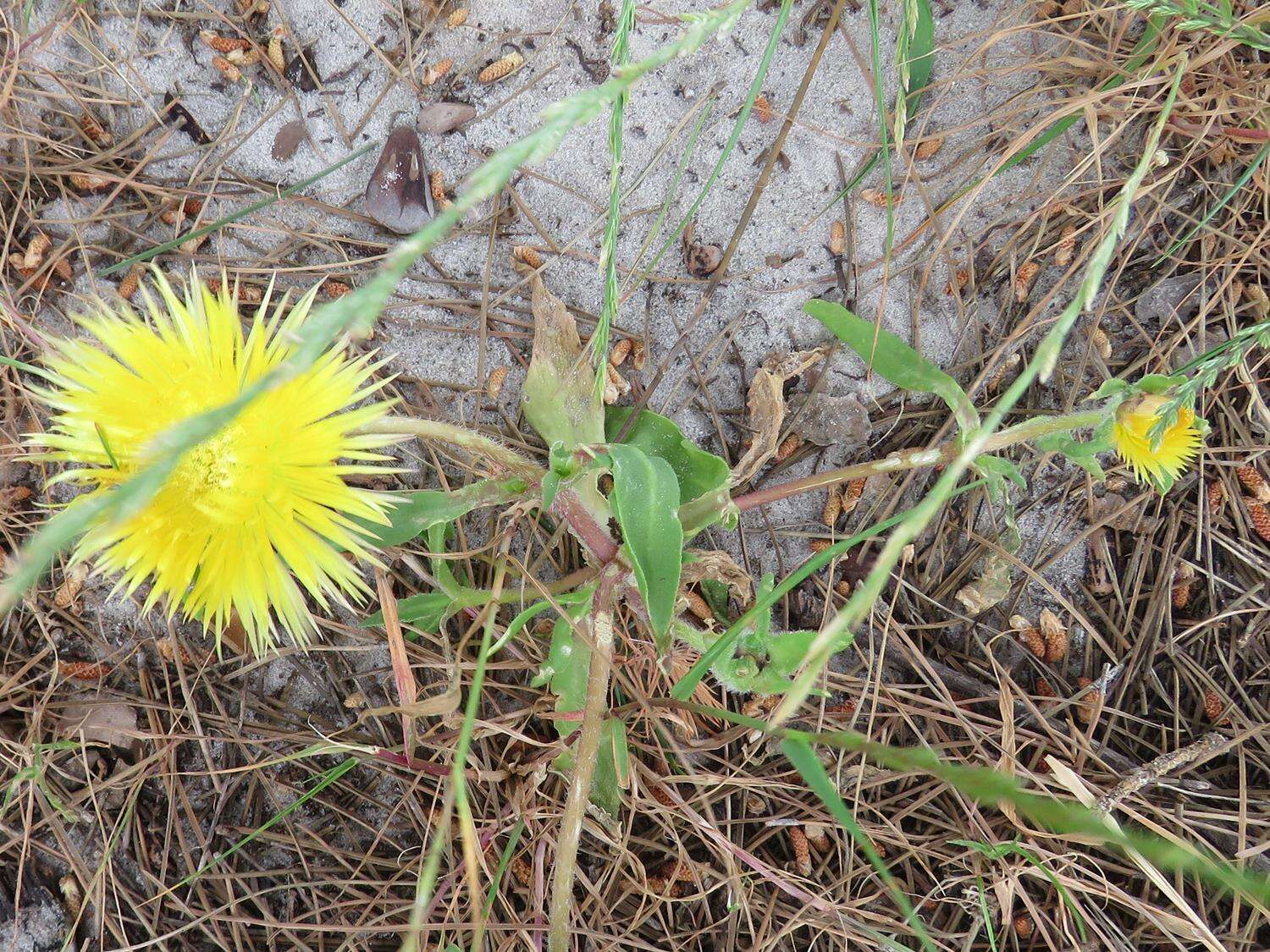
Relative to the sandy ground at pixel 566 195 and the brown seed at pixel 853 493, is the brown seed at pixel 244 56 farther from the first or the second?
the brown seed at pixel 853 493

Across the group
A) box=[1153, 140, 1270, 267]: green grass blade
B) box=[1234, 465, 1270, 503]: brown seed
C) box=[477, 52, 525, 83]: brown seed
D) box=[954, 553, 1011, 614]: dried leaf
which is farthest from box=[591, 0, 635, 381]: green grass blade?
box=[1234, 465, 1270, 503]: brown seed

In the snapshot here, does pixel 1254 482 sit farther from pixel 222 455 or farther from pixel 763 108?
pixel 222 455

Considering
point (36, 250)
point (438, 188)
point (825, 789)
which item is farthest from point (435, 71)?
point (825, 789)

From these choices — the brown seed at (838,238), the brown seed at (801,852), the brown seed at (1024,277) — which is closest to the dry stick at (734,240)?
the brown seed at (838,238)

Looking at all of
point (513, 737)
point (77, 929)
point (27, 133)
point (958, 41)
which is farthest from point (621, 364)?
point (77, 929)

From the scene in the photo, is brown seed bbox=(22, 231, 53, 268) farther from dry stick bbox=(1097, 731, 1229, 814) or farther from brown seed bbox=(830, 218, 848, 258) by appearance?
dry stick bbox=(1097, 731, 1229, 814)
